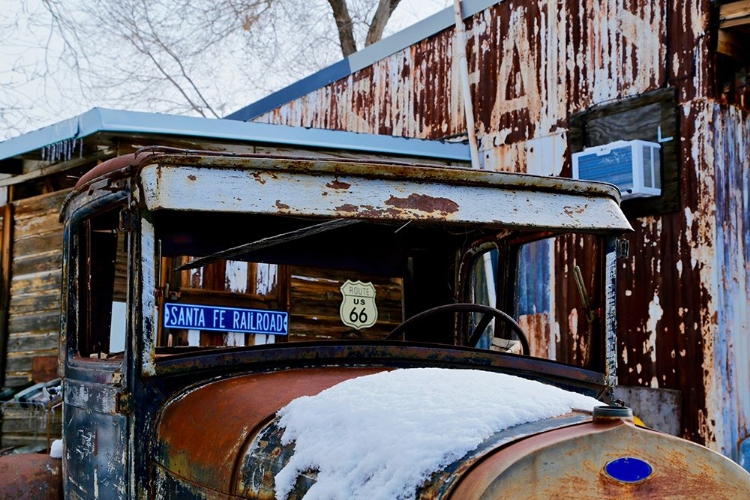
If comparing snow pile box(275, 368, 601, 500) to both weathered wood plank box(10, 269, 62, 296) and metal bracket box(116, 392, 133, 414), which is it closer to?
metal bracket box(116, 392, 133, 414)

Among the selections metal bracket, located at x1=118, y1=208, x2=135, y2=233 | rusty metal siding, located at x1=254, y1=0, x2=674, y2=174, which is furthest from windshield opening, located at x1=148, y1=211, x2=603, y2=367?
rusty metal siding, located at x1=254, y1=0, x2=674, y2=174

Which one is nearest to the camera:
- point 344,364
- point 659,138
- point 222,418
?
point 222,418

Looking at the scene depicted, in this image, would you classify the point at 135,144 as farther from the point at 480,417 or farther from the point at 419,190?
the point at 480,417

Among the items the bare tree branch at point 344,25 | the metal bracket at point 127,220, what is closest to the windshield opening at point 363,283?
the metal bracket at point 127,220

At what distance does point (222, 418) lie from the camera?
2.28 meters

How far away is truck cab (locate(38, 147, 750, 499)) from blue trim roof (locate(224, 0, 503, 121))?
610 centimetres

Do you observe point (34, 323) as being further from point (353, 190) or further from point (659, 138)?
point (353, 190)

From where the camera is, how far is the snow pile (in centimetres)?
172

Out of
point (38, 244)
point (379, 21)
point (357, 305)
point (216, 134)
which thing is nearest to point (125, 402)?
point (216, 134)

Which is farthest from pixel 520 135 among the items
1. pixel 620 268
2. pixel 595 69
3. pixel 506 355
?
pixel 506 355

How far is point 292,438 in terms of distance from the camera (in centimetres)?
200

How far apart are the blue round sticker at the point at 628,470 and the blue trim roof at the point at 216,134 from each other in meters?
6.29

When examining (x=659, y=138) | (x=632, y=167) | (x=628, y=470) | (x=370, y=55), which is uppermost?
(x=370, y=55)

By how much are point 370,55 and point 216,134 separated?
3493 mm
